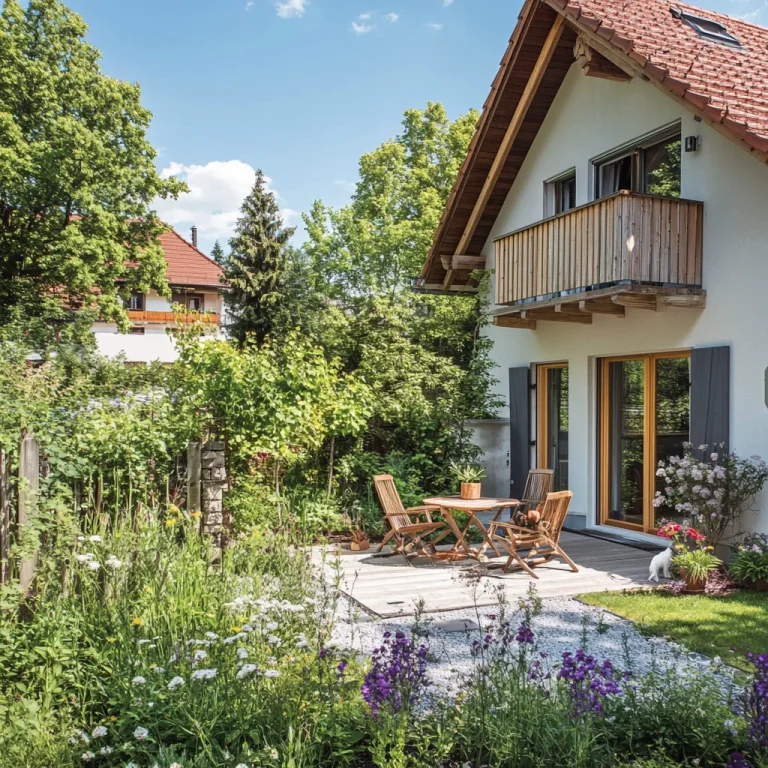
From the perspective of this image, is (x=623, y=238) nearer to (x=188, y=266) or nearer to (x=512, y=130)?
(x=512, y=130)

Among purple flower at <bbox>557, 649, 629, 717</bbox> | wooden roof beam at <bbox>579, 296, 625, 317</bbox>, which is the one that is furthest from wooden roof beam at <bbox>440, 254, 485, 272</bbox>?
purple flower at <bbox>557, 649, 629, 717</bbox>

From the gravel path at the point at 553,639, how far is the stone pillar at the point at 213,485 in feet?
6.31

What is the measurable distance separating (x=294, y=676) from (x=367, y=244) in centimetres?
2428

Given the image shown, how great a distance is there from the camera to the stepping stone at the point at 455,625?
5.62 metres

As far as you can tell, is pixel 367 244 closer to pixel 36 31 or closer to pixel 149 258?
pixel 149 258

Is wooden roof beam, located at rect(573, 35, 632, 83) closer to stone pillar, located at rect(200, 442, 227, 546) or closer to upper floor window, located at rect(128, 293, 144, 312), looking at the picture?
stone pillar, located at rect(200, 442, 227, 546)

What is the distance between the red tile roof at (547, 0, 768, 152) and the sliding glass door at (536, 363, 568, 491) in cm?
429

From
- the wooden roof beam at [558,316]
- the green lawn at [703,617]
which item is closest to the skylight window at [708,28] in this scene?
the wooden roof beam at [558,316]

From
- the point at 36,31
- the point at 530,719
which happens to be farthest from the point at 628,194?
the point at 36,31

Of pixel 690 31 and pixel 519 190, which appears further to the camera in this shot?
pixel 519 190


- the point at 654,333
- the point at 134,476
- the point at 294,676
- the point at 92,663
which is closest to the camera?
the point at 294,676

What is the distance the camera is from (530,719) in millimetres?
2918

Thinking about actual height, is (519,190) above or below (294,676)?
above

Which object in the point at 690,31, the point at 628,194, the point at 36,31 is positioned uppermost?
the point at 36,31
